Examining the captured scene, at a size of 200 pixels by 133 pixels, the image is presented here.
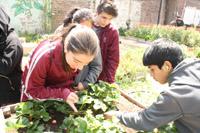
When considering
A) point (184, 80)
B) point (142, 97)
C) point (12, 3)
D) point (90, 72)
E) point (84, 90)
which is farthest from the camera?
point (12, 3)

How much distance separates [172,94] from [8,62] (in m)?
1.36

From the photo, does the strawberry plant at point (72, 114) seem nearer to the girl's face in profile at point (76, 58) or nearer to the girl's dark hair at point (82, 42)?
the girl's face in profile at point (76, 58)

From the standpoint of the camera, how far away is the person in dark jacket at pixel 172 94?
6.81ft

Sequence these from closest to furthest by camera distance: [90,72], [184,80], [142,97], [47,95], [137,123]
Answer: [184,80], [137,123], [47,95], [90,72], [142,97]

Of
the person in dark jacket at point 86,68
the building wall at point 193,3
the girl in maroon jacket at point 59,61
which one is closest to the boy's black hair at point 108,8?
the person in dark jacket at point 86,68

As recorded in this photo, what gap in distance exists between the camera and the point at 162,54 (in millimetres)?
2312

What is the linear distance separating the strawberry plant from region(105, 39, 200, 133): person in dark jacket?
0.23 metres

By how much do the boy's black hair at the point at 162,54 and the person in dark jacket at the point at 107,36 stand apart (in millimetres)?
1387

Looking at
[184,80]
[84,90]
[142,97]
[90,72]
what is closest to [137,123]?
[184,80]

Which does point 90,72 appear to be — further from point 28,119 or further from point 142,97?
point 142,97

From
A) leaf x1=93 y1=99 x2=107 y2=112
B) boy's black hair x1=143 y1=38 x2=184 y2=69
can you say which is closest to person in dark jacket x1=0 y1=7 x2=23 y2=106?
leaf x1=93 y1=99 x2=107 y2=112

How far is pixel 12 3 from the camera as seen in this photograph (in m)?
11.9

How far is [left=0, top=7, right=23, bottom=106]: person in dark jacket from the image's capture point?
2.53 m

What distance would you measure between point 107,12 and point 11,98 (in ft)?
4.96
